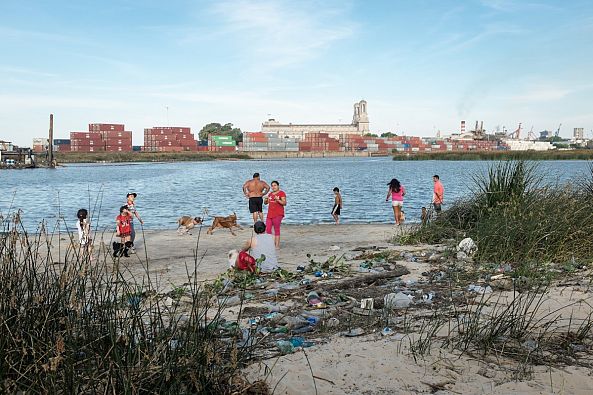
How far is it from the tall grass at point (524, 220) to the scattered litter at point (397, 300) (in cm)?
243

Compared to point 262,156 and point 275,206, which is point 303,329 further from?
point 262,156

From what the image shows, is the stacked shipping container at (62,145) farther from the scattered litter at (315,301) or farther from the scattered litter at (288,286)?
the scattered litter at (315,301)

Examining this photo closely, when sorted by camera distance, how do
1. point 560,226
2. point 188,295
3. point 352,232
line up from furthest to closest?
point 352,232 → point 560,226 → point 188,295

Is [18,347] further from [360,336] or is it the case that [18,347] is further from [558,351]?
[558,351]

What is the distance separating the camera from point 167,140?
573 feet

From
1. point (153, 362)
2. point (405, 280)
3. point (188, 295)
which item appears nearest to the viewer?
point (153, 362)

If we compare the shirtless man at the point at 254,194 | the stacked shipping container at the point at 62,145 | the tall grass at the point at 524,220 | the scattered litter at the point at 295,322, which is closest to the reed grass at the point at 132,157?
the stacked shipping container at the point at 62,145

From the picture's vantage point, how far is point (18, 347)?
11.1ft

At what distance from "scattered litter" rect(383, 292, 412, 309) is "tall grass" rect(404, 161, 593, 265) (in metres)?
2.43

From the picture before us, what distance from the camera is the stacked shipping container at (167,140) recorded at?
174 meters

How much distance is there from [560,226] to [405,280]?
271cm

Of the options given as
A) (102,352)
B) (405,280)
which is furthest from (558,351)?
(102,352)

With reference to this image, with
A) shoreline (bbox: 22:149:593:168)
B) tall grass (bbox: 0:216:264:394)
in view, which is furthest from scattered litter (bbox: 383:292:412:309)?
shoreline (bbox: 22:149:593:168)

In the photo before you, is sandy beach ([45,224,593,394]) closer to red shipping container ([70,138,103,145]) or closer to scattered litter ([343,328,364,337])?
scattered litter ([343,328,364,337])
